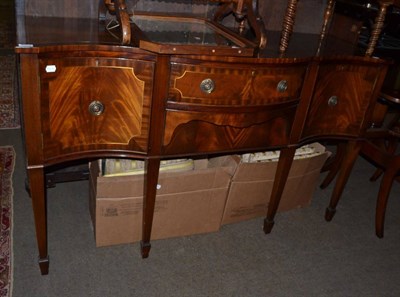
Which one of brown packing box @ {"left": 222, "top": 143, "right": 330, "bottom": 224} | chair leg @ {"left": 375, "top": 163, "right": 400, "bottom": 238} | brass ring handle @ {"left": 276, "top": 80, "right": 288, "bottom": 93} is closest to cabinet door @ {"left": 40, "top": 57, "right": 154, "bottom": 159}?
brass ring handle @ {"left": 276, "top": 80, "right": 288, "bottom": 93}

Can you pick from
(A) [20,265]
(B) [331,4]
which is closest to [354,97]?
(B) [331,4]

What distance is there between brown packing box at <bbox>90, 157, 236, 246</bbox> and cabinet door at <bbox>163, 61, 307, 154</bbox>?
9.6 inches

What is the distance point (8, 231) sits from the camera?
1801 mm

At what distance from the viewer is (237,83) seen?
1.43 meters

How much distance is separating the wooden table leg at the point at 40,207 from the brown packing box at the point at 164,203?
0.23m

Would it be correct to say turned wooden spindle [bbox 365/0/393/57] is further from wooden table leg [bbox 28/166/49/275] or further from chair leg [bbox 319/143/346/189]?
wooden table leg [bbox 28/166/49/275]

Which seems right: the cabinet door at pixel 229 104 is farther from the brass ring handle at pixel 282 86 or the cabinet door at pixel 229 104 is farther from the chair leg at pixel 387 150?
the chair leg at pixel 387 150

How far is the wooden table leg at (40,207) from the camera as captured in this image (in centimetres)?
136

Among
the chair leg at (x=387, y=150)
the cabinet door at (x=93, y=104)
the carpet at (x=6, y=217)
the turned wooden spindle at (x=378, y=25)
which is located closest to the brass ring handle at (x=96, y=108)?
the cabinet door at (x=93, y=104)

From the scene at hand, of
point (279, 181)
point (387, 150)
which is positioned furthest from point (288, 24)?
point (387, 150)

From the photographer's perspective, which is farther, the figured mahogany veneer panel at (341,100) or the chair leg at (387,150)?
the chair leg at (387,150)

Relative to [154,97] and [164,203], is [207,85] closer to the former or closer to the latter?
[154,97]

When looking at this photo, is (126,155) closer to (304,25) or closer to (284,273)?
(284,273)

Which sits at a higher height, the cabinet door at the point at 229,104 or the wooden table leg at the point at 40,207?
the cabinet door at the point at 229,104
